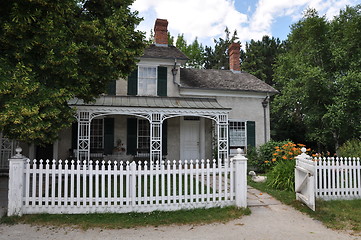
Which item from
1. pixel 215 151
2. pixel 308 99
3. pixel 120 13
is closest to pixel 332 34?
pixel 308 99

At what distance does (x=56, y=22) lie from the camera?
5.29m

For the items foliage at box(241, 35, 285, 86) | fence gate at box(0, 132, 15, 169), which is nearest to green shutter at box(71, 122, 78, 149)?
fence gate at box(0, 132, 15, 169)

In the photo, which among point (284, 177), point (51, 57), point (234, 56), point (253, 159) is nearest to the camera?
point (51, 57)

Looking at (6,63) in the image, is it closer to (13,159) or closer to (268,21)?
(13,159)

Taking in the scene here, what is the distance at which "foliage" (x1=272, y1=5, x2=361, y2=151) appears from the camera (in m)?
12.6

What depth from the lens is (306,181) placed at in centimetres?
546

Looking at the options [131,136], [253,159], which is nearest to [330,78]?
[253,159]

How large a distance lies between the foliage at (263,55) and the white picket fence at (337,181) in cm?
2235

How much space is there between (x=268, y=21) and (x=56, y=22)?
17985mm

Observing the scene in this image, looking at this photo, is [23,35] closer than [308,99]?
Yes

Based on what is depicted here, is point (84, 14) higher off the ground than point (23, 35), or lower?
higher

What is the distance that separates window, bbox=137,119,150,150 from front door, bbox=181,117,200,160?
1777mm

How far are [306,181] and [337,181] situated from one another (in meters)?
1.43

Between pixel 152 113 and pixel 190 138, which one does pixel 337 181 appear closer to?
pixel 152 113
